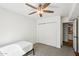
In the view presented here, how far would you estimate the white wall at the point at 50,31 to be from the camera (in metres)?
4.98

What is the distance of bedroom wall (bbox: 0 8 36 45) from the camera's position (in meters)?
3.47

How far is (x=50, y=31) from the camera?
5.51 metres

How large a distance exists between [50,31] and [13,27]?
2.49 meters

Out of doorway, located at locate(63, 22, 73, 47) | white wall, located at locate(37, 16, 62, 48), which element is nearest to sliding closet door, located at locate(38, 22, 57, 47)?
white wall, located at locate(37, 16, 62, 48)

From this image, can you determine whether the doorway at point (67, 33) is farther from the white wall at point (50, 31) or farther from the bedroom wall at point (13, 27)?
the bedroom wall at point (13, 27)

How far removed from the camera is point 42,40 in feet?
20.1

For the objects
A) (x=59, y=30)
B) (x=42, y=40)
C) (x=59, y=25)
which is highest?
(x=59, y=25)

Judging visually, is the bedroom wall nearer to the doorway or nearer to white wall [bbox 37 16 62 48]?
white wall [bbox 37 16 62 48]

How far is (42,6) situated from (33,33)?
3635mm

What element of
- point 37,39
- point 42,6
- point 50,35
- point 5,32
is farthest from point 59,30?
point 5,32

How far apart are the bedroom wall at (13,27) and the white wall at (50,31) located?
2.78 feet

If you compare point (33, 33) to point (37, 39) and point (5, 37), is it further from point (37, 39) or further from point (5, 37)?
point (5, 37)

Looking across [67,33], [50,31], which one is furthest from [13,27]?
[67,33]

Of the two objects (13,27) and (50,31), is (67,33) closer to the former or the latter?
(50,31)
